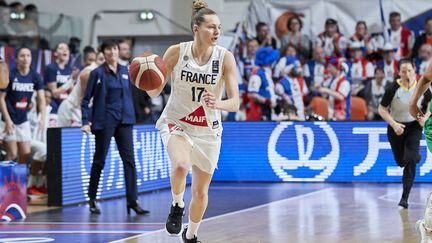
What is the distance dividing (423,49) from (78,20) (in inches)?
336

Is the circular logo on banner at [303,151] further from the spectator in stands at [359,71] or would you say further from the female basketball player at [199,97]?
the female basketball player at [199,97]

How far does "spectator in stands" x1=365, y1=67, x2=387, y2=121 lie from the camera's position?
59.9ft

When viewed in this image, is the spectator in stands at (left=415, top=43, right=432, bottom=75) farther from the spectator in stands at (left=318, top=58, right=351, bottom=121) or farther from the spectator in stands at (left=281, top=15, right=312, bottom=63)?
the spectator in stands at (left=281, top=15, right=312, bottom=63)

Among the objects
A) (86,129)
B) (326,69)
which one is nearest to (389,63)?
(326,69)

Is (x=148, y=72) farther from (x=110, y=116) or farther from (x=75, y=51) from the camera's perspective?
(x=75, y=51)

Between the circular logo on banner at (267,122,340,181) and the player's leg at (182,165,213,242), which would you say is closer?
the player's leg at (182,165,213,242)

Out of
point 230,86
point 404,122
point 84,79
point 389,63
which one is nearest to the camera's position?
point 230,86

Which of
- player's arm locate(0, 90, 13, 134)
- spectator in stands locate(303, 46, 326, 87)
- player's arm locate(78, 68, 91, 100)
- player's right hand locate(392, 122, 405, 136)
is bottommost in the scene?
player's right hand locate(392, 122, 405, 136)

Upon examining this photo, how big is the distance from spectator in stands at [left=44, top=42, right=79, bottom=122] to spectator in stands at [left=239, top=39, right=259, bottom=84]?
4140 millimetres

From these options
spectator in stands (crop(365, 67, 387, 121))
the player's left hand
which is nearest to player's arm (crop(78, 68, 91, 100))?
the player's left hand

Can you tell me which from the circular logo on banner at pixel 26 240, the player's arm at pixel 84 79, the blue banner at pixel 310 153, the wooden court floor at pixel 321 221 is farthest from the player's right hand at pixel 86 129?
the blue banner at pixel 310 153

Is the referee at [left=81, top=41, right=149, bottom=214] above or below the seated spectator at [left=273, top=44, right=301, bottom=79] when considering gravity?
below

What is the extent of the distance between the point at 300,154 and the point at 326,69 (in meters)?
3.18

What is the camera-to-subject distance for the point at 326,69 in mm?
18609
